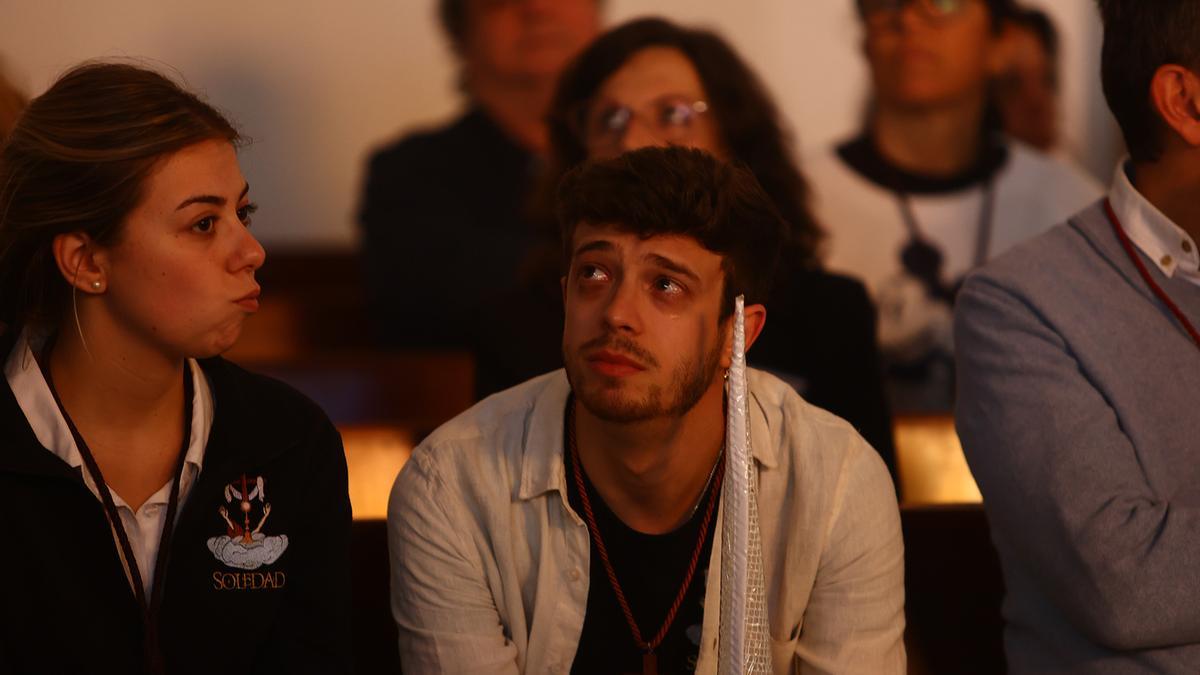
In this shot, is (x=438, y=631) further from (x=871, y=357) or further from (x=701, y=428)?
(x=871, y=357)

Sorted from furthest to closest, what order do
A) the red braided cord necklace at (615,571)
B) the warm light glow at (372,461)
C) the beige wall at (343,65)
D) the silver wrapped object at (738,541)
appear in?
the beige wall at (343,65) < the warm light glow at (372,461) < the red braided cord necklace at (615,571) < the silver wrapped object at (738,541)

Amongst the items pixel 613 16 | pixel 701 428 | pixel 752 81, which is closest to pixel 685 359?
pixel 701 428

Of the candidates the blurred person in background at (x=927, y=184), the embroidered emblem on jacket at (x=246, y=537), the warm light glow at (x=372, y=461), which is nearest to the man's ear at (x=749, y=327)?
the embroidered emblem on jacket at (x=246, y=537)

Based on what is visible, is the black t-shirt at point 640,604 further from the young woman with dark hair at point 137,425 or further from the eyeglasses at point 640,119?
the eyeglasses at point 640,119

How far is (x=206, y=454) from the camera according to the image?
1980 millimetres

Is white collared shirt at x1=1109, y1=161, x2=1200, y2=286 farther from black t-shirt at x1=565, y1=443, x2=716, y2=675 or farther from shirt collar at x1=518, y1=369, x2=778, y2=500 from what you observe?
black t-shirt at x1=565, y1=443, x2=716, y2=675

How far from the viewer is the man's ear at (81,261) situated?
1919 mm

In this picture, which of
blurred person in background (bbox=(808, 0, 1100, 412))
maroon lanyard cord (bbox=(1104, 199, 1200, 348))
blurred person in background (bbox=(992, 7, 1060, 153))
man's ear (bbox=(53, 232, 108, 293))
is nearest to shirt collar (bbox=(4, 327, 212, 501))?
man's ear (bbox=(53, 232, 108, 293))

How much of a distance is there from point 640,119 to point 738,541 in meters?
1.69

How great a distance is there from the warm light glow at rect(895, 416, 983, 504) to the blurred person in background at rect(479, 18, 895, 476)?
14 centimetres

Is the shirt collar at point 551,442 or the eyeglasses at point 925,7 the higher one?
the eyeglasses at point 925,7

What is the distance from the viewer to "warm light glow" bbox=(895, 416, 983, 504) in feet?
9.72

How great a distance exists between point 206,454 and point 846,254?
2.43 metres

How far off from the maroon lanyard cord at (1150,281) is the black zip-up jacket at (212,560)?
116 centimetres
